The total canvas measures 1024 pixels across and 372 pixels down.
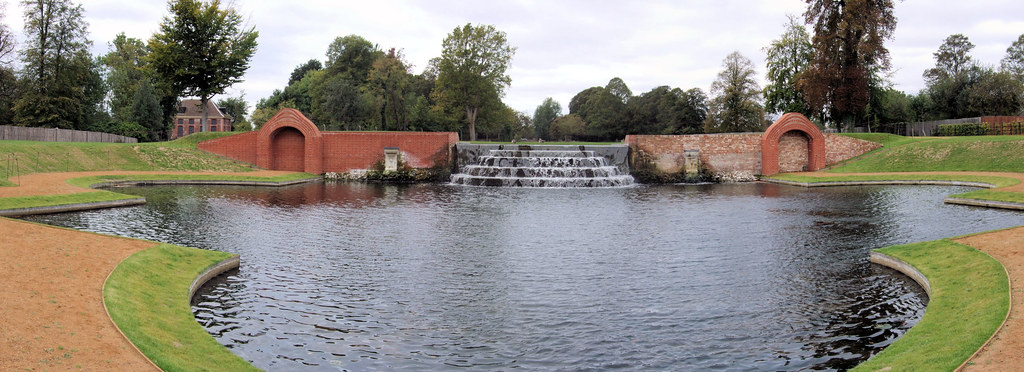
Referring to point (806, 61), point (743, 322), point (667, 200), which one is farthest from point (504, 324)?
point (806, 61)

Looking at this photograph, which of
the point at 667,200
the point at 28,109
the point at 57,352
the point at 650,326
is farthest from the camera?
the point at 28,109

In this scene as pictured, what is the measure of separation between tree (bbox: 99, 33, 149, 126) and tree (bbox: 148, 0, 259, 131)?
16763 mm

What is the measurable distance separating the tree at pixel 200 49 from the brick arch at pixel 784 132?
141ft

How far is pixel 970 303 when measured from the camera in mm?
10688

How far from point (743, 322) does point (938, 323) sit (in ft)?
9.54

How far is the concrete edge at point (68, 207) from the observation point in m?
21.5

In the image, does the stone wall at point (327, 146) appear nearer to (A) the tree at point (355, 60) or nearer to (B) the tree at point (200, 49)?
(B) the tree at point (200, 49)

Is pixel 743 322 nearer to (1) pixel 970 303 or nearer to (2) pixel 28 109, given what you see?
(1) pixel 970 303

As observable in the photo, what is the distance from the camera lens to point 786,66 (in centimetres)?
6438

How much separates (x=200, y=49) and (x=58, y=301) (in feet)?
160

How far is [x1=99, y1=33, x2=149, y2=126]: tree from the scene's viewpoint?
→ 71688mm

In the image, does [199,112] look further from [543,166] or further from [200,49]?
[543,166]

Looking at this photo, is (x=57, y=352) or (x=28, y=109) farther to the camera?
(x=28, y=109)

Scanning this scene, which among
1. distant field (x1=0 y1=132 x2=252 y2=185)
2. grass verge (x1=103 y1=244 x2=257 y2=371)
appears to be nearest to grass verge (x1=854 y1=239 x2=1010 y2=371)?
grass verge (x1=103 y1=244 x2=257 y2=371)
